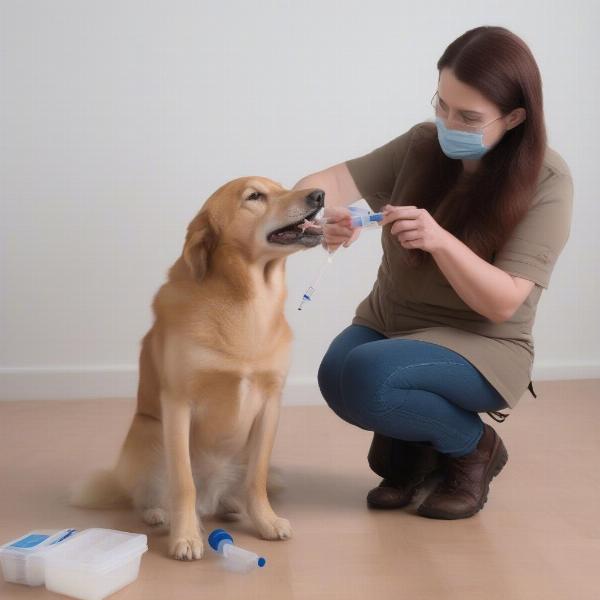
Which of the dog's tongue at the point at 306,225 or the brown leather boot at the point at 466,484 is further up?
the dog's tongue at the point at 306,225

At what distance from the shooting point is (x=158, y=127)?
12.2ft

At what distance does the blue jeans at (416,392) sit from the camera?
225cm

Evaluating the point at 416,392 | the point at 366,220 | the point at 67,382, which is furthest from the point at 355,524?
the point at 67,382

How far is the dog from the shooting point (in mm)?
2078

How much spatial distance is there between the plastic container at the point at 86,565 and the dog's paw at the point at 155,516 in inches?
11.0

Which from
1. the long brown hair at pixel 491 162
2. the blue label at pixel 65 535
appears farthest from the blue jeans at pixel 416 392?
the blue label at pixel 65 535

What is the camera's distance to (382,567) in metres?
1.98

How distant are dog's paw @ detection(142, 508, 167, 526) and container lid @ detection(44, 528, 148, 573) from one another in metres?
0.24

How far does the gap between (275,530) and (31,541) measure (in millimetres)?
534

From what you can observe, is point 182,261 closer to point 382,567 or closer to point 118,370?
point 382,567

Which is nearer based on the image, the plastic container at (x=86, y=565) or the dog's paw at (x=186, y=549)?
the plastic container at (x=86, y=565)

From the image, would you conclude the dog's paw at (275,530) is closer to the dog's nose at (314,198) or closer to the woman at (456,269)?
the woman at (456,269)

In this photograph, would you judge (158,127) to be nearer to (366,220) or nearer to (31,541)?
(366,220)

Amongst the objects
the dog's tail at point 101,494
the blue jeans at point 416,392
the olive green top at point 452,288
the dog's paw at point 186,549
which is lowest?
the dog's tail at point 101,494
